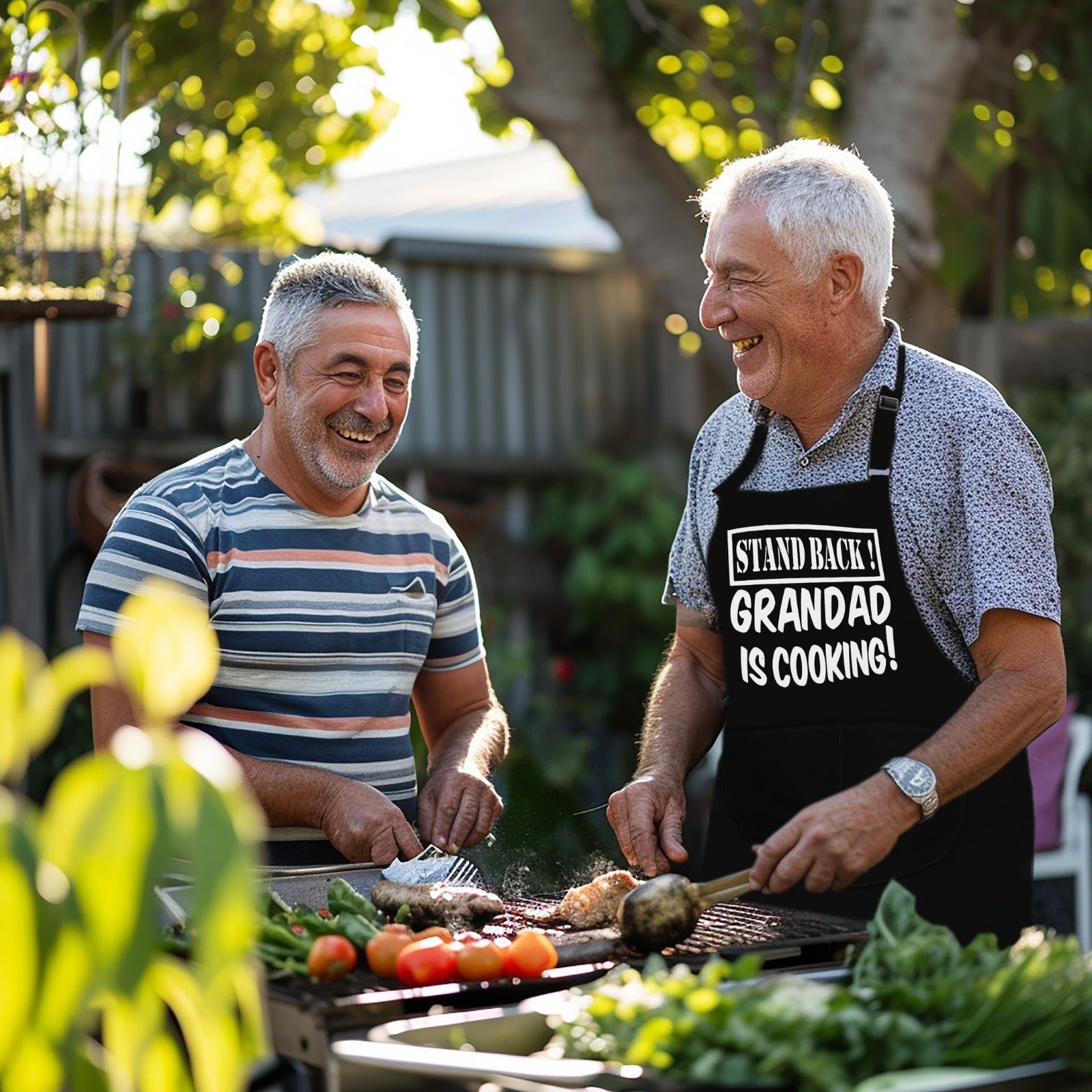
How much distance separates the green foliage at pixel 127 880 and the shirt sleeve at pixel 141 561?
1.53 metres

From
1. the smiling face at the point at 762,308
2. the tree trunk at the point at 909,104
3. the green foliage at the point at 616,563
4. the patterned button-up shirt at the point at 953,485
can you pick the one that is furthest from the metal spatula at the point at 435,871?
the green foliage at the point at 616,563

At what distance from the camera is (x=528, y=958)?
1.86 meters

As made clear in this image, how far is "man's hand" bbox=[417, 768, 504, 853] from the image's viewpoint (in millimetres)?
2674

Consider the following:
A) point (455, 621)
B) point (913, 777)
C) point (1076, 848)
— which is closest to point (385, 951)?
point (913, 777)

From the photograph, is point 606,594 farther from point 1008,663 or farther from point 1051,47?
point 1008,663

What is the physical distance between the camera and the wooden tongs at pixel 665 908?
199cm

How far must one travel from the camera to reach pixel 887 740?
2.43 metres

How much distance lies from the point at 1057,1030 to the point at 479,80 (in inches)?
191

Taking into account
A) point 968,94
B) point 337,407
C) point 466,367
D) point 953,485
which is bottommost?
point 953,485

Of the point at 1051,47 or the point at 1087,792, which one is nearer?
the point at 1087,792

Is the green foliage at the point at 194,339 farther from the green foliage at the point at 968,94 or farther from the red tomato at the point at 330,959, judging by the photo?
the red tomato at the point at 330,959

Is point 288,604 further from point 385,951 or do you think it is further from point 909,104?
point 909,104

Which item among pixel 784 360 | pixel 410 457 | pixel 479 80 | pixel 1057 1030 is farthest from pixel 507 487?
pixel 1057 1030

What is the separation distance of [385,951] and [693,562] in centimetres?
109
